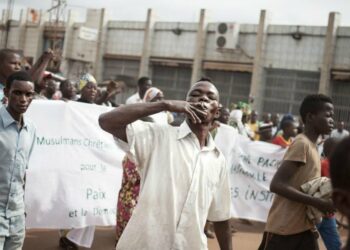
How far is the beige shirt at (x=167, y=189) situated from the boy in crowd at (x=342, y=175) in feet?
3.75

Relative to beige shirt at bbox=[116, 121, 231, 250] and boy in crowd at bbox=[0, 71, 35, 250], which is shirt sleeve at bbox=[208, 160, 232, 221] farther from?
boy in crowd at bbox=[0, 71, 35, 250]

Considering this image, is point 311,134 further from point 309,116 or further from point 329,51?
point 329,51

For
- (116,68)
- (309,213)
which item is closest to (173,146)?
(309,213)

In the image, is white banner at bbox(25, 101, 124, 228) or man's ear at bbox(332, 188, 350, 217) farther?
white banner at bbox(25, 101, 124, 228)

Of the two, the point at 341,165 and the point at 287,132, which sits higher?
the point at 287,132

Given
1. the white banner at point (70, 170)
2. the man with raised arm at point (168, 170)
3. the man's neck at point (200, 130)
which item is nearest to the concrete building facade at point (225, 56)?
the white banner at point (70, 170)

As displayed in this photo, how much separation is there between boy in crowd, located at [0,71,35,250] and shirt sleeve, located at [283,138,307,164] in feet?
5.63

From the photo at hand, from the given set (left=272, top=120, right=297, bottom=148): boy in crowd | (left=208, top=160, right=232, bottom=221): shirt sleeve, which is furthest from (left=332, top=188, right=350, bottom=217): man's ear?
(left=272, top=120, right=297, bottom=148): boy in crowd

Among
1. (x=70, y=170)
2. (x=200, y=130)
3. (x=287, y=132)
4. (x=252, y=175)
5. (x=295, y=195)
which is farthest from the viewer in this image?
(x=287, y=132)

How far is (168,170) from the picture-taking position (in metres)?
2.61

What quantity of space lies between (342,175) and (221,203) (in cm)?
152

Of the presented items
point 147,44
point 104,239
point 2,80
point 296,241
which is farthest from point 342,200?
point 147,44

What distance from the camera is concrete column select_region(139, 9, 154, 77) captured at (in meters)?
29.4

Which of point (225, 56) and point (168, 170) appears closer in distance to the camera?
point (168, 170)
